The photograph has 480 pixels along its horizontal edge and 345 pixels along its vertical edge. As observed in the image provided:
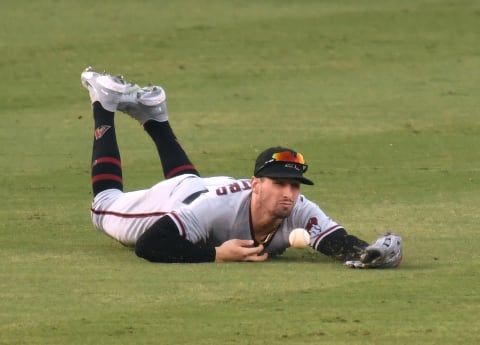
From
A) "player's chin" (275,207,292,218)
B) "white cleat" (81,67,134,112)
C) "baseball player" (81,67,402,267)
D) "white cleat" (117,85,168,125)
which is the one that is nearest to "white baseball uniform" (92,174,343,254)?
"baseball player" (81,67,402,267)

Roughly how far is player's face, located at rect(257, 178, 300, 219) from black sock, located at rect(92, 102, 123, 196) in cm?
147

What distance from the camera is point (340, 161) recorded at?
43.4ft

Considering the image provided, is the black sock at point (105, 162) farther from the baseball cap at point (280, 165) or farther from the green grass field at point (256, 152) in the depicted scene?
the baseball cap at point (280, 165)

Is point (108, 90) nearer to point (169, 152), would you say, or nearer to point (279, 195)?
point (169, 152)

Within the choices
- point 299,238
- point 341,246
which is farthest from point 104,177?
point 341,246

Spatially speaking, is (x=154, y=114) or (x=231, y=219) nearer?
(x=231, y=219)

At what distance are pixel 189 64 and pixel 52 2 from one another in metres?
5.12

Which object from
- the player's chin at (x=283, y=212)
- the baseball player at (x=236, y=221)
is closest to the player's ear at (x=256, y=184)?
the baseball player at (x=236, y=221)

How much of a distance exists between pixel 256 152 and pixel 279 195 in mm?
4939

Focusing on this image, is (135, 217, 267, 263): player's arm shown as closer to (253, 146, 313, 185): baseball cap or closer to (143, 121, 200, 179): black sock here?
(253, 146, 313, 185): baseball cap

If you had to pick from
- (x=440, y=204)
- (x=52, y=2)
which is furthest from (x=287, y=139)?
(x=52, y=2)

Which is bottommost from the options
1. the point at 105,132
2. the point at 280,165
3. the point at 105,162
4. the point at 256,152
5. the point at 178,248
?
the point at 256,152

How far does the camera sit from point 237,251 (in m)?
8.87

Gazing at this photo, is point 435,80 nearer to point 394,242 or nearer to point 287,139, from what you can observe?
point 287,139
